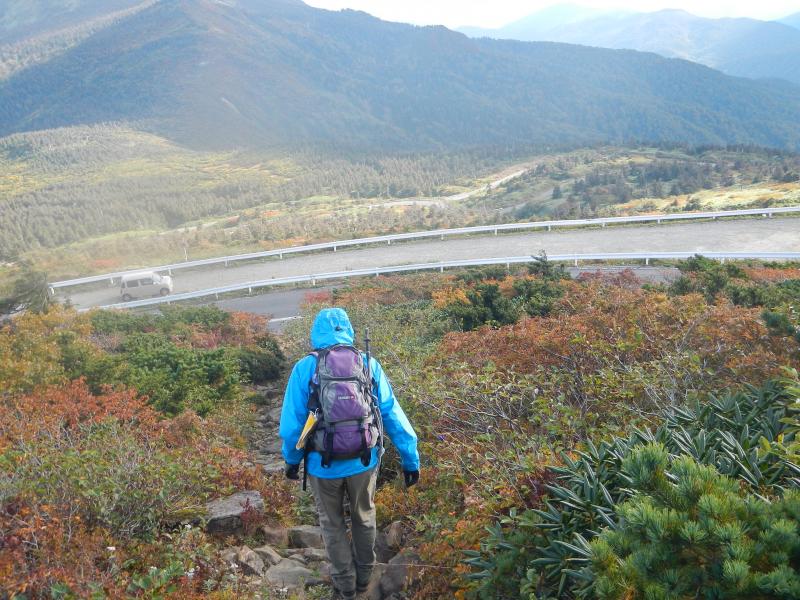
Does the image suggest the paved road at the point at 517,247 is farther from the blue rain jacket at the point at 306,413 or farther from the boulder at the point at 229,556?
the boulder at the point at 229,556

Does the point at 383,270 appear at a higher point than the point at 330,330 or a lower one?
lower

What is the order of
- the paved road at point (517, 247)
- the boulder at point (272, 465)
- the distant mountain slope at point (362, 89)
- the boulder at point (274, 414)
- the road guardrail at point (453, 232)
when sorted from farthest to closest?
the distant mountain slope at point (362, 89) < the road guardrail at point (453, 232) < the paved road at point (517, 247) < the boulder at point (274, 414) < the boulder at point (272, 465)

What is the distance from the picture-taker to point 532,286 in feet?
34.6

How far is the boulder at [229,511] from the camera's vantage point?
4.35m

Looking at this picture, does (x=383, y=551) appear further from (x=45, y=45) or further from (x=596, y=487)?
(x=45, y=45)

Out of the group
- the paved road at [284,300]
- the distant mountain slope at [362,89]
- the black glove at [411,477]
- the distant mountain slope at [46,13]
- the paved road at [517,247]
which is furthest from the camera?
the distant mountain slope at [46,13]

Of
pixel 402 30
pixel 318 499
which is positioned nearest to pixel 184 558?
pixel 318 499

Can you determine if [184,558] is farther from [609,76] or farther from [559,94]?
[609,76]

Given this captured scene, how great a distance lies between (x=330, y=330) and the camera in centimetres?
355

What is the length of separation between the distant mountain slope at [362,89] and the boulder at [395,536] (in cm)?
7457

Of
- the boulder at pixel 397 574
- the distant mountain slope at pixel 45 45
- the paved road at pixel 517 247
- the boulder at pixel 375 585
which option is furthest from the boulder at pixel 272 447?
the distant mountain slope at pixel 45 45

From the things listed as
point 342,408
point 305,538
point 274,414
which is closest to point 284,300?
point 274,414

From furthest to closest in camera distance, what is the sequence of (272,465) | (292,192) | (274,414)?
(292,192), (274,414), (272,465)

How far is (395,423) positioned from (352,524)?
73cm
